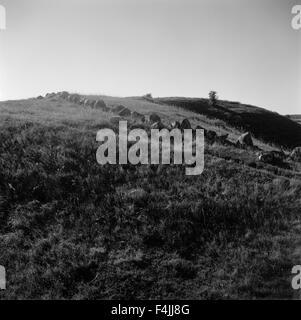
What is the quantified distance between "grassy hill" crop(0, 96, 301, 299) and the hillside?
27.5 m

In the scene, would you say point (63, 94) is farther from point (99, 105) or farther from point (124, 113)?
point (124, 113)

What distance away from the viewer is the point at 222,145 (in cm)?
1900

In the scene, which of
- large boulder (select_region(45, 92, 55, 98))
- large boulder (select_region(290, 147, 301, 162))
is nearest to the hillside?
large boulder (select_region(45, 92, 55, 98))

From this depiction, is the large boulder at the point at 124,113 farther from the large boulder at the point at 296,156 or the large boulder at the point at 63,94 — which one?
A: the large boulder at the point at 296,156

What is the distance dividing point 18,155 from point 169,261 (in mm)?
9229

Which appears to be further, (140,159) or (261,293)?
(140,159)

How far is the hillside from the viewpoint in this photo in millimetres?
44000

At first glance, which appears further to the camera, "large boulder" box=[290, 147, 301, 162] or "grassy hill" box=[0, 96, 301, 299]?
"large boulder" box=[290, 147, 301, 162]

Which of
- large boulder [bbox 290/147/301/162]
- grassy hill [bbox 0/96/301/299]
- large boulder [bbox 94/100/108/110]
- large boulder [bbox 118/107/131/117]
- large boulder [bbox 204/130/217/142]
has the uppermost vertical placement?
large boulder [bbox 94/100/108/110]

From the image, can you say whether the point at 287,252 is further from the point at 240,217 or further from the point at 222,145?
the point at 222,145

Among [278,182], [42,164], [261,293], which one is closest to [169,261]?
[261,293]

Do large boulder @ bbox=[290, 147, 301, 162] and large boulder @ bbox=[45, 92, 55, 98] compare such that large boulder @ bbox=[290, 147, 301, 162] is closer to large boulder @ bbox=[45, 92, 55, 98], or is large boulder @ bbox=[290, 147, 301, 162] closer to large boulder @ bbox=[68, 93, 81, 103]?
large boulder @ bbox=[68, 93, 81, 103]

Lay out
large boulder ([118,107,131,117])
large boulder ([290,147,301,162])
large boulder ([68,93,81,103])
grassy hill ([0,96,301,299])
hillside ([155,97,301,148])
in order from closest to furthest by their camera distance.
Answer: grassy hill ([0,96,301,299]), large boulder ([290,147,301,162]), large boulder ([118,107,131,117]), large boulder ([68,93,81,103]), hillside ([155,97,301,148])
